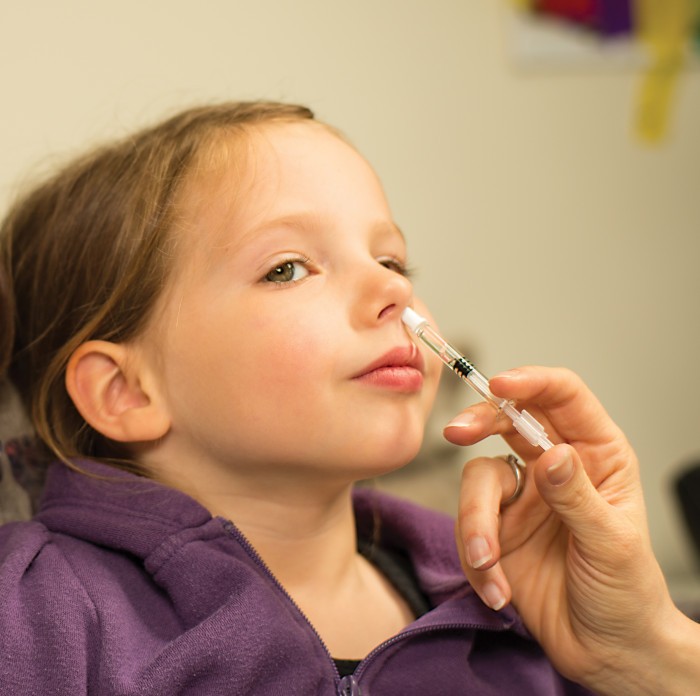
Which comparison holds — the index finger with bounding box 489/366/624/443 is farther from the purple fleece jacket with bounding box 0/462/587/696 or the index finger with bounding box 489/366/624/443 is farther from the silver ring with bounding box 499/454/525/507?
the purple fleece jacket with bounding box 0/462/587/696

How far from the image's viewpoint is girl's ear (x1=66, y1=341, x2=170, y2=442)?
976 mm

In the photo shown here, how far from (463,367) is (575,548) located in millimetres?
211

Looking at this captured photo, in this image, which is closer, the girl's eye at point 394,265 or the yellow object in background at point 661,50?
the girl's eye at point 394,265

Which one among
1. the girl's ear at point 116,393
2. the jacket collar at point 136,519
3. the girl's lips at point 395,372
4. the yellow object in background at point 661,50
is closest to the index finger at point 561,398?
the girl's lips at point 395,372

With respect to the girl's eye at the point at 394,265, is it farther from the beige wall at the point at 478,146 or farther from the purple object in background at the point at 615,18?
the purple object in background at the point at 615,18

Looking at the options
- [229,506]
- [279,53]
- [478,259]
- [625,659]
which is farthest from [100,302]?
[478,259]

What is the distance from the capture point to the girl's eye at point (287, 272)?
937 mm

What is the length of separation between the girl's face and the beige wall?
0.60 meters

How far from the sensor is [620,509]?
91 centimetres

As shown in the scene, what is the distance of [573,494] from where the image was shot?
80 cm

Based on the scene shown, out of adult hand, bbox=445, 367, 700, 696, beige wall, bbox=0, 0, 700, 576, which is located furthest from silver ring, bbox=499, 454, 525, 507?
beige wall, bbox=0, 0, 700, 576

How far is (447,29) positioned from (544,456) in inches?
59.5

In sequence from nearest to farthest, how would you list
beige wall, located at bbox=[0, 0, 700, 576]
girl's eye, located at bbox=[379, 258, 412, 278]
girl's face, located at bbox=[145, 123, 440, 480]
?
girl's face, located at bbox=[145, 123, 440, 480]
girl's eye, located at bbox=[379, 258, 412, 278]
beige wall, located at bbox=[0, 0, 700, 576]

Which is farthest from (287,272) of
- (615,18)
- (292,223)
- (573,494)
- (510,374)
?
(615,18)
